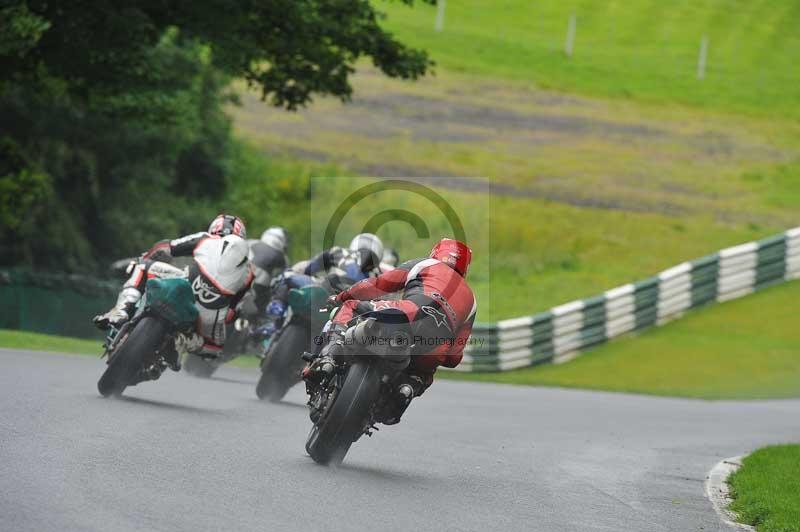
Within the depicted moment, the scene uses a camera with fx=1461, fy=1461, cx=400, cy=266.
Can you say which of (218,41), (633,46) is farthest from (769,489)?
(633,46)

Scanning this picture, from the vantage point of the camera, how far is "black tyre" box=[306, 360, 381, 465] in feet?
27.9

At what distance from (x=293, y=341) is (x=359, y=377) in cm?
429

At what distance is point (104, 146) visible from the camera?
3288cm

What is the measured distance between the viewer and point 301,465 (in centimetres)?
859

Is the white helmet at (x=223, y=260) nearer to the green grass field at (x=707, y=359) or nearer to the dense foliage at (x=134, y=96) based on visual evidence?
the dense foliage at (x=134, y=96)

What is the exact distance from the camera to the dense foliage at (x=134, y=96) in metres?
21.2

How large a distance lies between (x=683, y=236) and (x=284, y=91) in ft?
49.6

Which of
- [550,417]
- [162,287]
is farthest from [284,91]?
[162,287]

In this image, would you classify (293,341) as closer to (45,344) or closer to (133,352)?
(133,352)

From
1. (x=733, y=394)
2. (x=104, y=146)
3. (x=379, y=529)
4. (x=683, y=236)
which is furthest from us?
(x=683, y=236)

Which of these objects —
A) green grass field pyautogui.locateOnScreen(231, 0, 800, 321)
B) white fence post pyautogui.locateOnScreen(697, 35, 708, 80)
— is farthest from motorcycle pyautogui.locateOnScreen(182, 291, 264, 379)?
white fence post pyautogui.locateOnScreen(697, 35, 708, 80)

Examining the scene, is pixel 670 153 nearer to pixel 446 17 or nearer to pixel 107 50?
pixel 446 17

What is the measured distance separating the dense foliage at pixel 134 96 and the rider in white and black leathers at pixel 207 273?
27.9 feet

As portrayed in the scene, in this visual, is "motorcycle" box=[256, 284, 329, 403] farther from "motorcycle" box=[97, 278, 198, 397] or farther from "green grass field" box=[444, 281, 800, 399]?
"green grass field" box=[444, 281, 800, 399]
